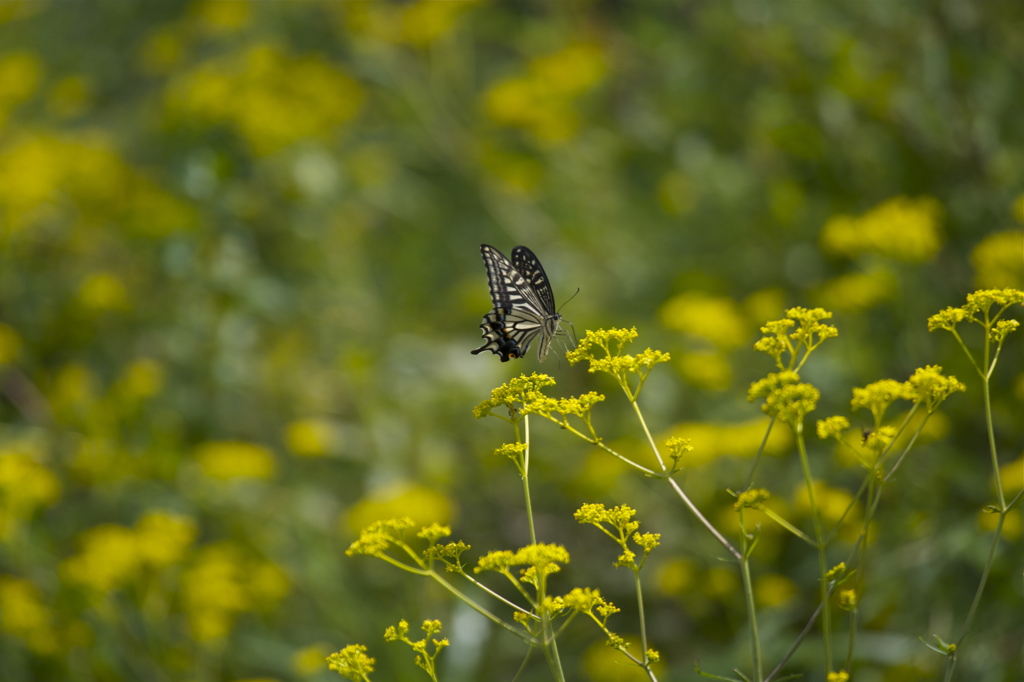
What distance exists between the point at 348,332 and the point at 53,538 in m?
1.30

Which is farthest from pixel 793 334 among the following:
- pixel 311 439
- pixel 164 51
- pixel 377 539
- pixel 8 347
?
pixel 164 51

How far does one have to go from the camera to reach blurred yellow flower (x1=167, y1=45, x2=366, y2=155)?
301 cm

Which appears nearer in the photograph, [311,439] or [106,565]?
[106,565]

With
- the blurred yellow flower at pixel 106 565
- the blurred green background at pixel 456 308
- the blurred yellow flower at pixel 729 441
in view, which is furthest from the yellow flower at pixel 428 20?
the blurred yellow flower at pixel 106 565

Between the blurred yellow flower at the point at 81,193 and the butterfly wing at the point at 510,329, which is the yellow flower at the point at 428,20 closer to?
the blurred yellow flower at the point at 81,193

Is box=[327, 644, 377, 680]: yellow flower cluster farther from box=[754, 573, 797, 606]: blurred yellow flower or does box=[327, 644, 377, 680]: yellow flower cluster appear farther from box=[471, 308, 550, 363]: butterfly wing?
box=[754, 573, 797, 606]: blurred yellow flower

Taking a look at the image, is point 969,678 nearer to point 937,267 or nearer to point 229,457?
point 937,267

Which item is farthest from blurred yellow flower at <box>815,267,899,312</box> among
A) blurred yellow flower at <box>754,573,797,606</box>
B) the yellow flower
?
the yellow flower

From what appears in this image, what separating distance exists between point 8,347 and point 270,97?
4.63 feet

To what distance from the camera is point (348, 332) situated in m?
3.41

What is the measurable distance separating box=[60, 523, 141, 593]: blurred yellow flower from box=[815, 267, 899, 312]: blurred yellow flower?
226 cm

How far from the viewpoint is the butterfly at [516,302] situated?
184 cm

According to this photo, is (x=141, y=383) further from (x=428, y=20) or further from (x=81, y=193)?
(x=428, y=20)

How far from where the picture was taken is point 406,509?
2.58 m
